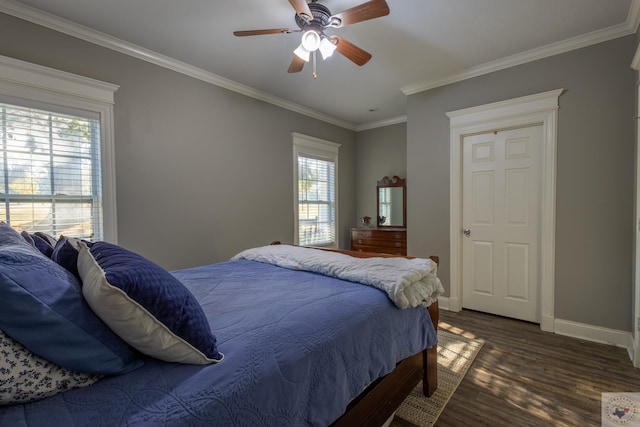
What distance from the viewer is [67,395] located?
2.26 ft

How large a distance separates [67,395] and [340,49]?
93.1 inches

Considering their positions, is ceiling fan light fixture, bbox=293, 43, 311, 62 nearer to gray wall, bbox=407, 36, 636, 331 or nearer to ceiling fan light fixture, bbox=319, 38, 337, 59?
ceiling fan light fixture, bbox=319, 38, 337, 59

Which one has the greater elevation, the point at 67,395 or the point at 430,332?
the point at 67,395

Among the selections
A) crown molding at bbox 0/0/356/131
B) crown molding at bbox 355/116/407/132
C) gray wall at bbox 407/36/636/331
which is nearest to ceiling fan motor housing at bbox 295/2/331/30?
crown molding at bbox 0/0/356/131

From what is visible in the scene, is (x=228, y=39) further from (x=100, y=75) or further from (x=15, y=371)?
(x=15, y=371)

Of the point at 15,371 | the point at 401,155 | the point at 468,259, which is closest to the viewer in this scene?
the point at 15,371

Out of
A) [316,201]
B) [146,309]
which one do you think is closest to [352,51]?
[146,309]

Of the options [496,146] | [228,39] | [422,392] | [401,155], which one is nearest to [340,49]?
[228,39]

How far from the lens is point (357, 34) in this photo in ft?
7.98

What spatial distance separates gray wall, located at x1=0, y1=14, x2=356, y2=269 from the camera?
2420 millimetres

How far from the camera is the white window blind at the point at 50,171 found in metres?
2.09

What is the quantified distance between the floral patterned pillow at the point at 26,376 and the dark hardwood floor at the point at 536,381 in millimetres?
1748

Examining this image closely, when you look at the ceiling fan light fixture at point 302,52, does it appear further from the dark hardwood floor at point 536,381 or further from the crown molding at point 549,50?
the dark hardwood floor at point 536,381

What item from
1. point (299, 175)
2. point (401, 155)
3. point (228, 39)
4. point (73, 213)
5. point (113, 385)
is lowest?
point (113, 385)
